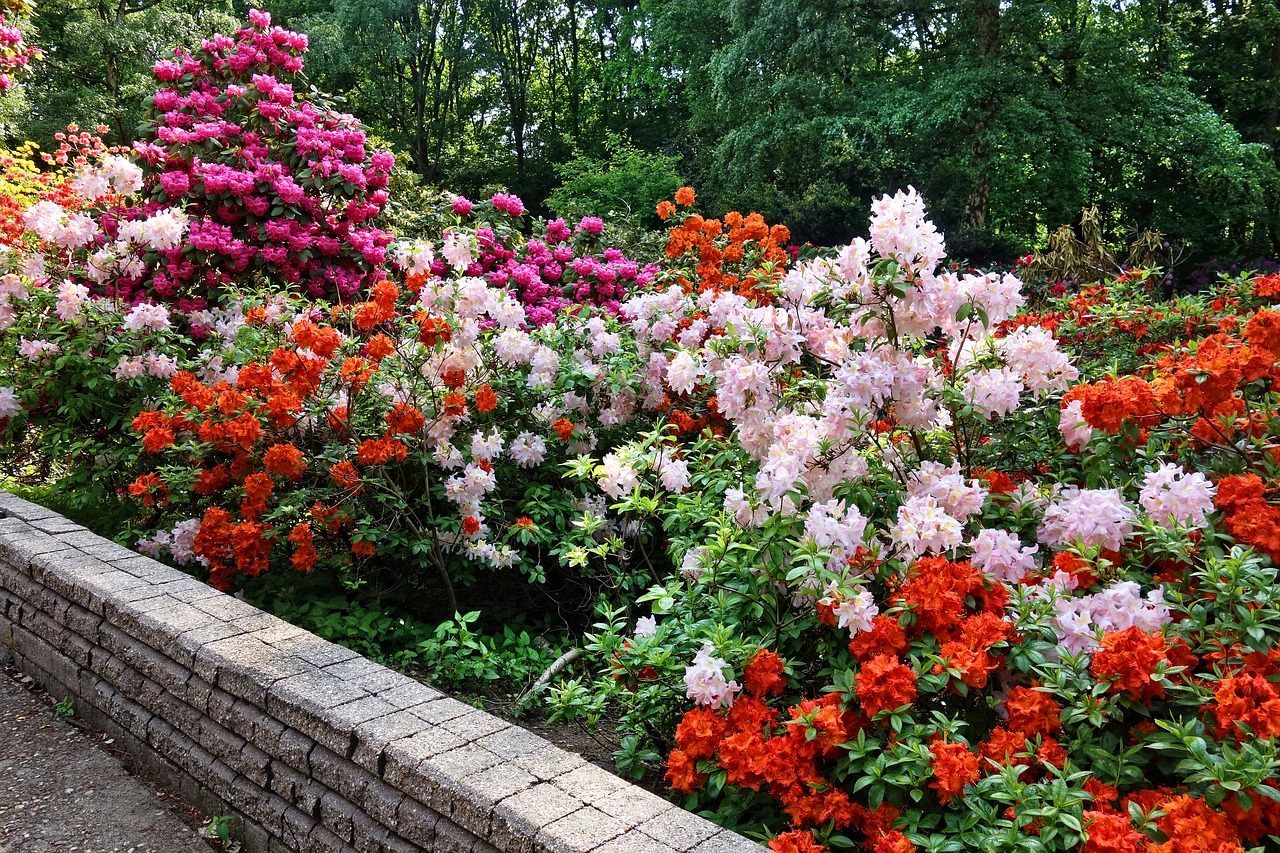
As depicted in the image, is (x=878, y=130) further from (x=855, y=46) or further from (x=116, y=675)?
(x=116, y=675)

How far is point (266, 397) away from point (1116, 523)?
2.48 m

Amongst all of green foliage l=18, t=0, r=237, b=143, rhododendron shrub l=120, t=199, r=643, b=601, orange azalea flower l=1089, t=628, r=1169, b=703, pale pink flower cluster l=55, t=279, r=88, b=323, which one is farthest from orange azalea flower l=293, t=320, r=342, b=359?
green foliage l=18, t=0, r=237, b=143

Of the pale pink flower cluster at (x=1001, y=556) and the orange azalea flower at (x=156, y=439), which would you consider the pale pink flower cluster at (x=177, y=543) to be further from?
the pale pink flower cluster at (x=1001, y=556)

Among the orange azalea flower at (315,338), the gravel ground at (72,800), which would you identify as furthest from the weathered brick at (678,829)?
the orange azalea flower at (315,338)

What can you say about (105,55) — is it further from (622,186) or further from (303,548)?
(303,548)

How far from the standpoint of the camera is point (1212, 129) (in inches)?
430

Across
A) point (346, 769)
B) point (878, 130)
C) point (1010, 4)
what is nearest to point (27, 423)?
point (346, 769)

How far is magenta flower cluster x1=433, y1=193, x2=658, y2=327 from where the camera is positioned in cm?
497

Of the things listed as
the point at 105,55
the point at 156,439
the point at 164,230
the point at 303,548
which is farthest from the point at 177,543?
the point at 105,55

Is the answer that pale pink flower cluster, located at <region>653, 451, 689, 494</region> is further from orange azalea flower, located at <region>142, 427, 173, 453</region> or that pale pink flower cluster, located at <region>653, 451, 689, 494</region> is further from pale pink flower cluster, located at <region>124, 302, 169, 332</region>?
pale pink flower cluster, located at <region>124, 302, 169, 332</region>

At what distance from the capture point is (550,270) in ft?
17.3

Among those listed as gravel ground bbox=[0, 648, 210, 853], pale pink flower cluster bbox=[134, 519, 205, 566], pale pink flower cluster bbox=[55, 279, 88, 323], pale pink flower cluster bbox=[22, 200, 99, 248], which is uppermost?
pale pink flower cluster bbox=[22, 200, 99, 248]

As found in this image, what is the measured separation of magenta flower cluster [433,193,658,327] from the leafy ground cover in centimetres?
34

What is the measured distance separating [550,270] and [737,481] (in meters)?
3.01
